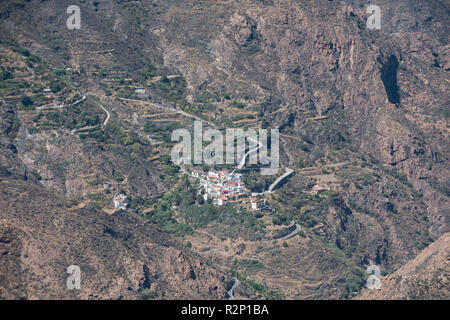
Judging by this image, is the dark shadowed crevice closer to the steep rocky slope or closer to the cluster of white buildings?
the cluster of white buildings

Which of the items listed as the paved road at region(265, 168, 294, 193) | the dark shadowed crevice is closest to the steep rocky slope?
the paved road at region(265, 168, 294, 193)

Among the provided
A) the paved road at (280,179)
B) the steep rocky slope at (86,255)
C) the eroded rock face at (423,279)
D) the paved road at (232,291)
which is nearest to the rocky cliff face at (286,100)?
the paved road at (280,179)

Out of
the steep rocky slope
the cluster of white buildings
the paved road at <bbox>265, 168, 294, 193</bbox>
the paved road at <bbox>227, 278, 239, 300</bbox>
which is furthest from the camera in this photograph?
the paved road at <bbox>265, 168, 294, 193</bbox>

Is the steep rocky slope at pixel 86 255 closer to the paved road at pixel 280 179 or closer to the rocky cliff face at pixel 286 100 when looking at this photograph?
the rocky cliff face at pixel 286 100

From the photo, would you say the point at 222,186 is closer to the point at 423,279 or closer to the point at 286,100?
the point at 286,100

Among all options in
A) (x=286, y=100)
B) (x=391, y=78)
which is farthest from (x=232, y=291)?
(x=391, y=78)
